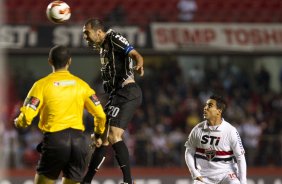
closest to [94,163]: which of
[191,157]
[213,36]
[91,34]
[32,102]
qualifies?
[191,157]

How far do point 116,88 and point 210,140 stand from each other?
1.15 meters

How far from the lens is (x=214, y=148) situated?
30.0ft

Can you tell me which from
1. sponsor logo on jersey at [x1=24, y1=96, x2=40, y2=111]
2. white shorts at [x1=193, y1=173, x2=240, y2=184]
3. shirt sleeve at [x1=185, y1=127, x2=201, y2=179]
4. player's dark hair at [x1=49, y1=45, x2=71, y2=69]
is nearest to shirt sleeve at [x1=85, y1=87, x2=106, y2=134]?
player's dark hair at [x1=49, y1=45, x2=71, y2=69]

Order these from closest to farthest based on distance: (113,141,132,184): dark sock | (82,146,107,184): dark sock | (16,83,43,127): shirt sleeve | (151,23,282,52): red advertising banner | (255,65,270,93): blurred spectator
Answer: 1. (16,83,43,127): shirt sleeve
2. (113,141,132,184): dark sock
3. (82,146,107,184): dark sock
4. (151,23,282,52): red advertising banner
5. (255,65,270,93): blurred spectator

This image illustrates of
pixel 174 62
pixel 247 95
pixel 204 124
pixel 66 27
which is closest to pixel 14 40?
pixel 66 27

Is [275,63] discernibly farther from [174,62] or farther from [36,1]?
[36,1]

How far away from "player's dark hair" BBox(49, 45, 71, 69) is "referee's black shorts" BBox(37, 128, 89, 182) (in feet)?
1.98

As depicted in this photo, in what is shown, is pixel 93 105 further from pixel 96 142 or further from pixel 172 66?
pixel 172 66

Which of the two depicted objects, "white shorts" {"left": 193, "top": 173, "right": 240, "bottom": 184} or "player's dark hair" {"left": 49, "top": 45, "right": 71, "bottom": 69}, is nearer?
"player's dark hair" {"left": 49, "top": 45, "right": 71, "bottom": 69}

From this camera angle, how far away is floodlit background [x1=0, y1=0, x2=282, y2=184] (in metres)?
16.1

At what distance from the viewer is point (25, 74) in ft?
58.6

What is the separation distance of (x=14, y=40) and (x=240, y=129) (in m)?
4.82

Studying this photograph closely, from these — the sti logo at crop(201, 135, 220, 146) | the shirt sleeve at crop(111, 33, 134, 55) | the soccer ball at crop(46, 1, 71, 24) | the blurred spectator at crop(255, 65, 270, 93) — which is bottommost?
the sti logo at crop(201, 135, 220, 146)

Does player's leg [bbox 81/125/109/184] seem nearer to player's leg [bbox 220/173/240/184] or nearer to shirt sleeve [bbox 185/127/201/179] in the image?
shirt sleeve [bbox 185/127/201/179]
